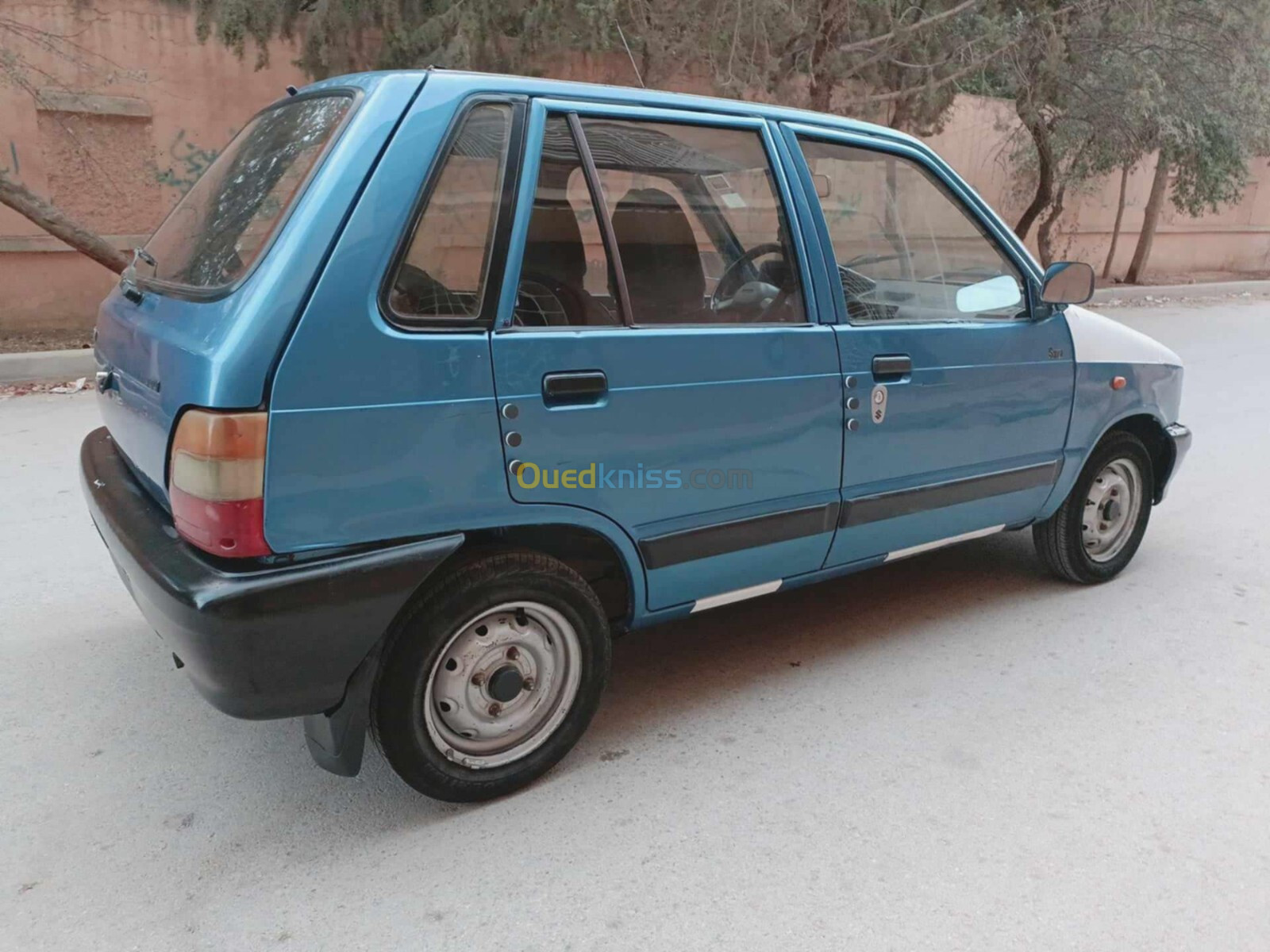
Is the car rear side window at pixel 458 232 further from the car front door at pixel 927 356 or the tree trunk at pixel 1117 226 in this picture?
the tree trunk at pixel 1117 226

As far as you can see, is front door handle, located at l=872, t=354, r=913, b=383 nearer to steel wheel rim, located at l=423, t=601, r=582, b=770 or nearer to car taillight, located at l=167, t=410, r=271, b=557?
steel wheel rim, located at l=423, t=601, r=582, b=770

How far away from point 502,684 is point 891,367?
1.62 metres

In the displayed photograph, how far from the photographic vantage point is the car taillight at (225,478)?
6.91 ft

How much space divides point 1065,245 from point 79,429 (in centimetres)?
1855

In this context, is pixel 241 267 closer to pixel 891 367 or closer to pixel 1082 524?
pixel 891 367

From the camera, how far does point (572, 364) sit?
8.23 feet

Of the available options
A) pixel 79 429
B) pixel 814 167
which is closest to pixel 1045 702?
pixel 814 167

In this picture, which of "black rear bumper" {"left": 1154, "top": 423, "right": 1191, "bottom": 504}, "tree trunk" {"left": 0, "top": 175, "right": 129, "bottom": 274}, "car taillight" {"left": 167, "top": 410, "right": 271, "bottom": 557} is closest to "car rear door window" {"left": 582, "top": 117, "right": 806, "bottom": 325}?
"car taillight" {"left": 167, "top": 410, "right": 271, "bottom": 557}

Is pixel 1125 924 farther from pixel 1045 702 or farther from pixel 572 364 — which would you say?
pixel 572 364

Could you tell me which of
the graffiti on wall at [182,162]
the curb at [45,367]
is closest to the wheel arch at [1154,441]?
the curb at [45,367]

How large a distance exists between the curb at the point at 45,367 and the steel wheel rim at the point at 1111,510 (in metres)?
7.87

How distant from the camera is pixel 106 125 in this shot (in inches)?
400

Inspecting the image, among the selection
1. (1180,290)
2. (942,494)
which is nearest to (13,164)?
(942,494)

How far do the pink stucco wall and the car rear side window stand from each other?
926 centimetres
